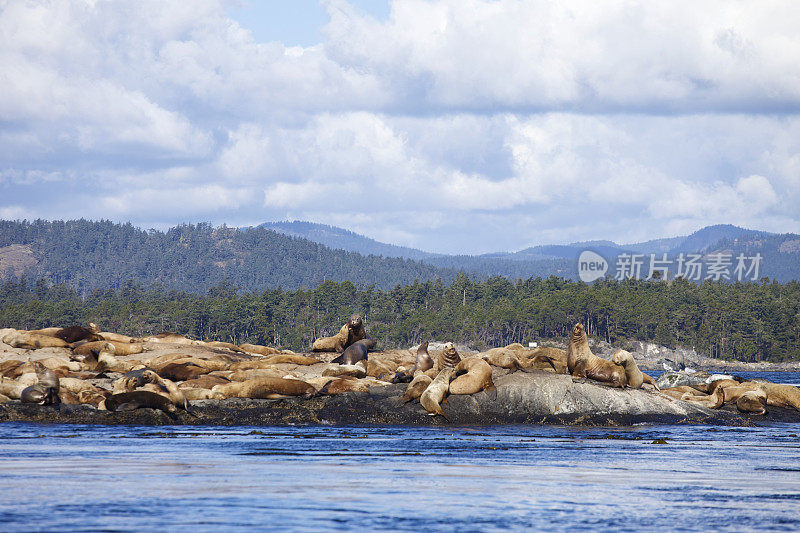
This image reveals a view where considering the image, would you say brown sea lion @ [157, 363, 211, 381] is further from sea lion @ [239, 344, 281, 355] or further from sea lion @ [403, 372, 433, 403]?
sea lion @ [239, 344, 281, 355]

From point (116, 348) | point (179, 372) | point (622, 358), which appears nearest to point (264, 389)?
point (179, 372)

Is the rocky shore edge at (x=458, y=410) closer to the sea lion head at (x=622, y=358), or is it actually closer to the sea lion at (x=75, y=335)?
the sea lion head at (x=622, y=358)

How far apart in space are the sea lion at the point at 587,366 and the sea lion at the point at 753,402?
138 inches

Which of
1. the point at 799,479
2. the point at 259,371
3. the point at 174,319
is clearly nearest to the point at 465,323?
the point at 174,319

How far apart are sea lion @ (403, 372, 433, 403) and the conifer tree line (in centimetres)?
12952

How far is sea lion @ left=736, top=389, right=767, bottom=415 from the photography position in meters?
25.0

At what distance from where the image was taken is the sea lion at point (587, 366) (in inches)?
934

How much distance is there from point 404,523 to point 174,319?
14709cm

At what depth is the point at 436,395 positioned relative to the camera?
22656mm

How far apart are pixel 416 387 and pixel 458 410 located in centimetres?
124

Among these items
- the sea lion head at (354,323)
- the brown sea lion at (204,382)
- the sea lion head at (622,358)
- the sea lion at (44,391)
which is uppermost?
the sea lion head at (354,323)

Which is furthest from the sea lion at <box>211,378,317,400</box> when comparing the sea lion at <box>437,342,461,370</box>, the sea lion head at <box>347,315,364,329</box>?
the sea lion head at <box>347,315,364,329</box>

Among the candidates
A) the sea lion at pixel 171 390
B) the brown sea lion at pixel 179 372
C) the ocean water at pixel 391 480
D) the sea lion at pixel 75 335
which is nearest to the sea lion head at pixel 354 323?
the brown sea lion at pixel 179 372

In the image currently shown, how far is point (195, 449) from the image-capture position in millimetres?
16766
